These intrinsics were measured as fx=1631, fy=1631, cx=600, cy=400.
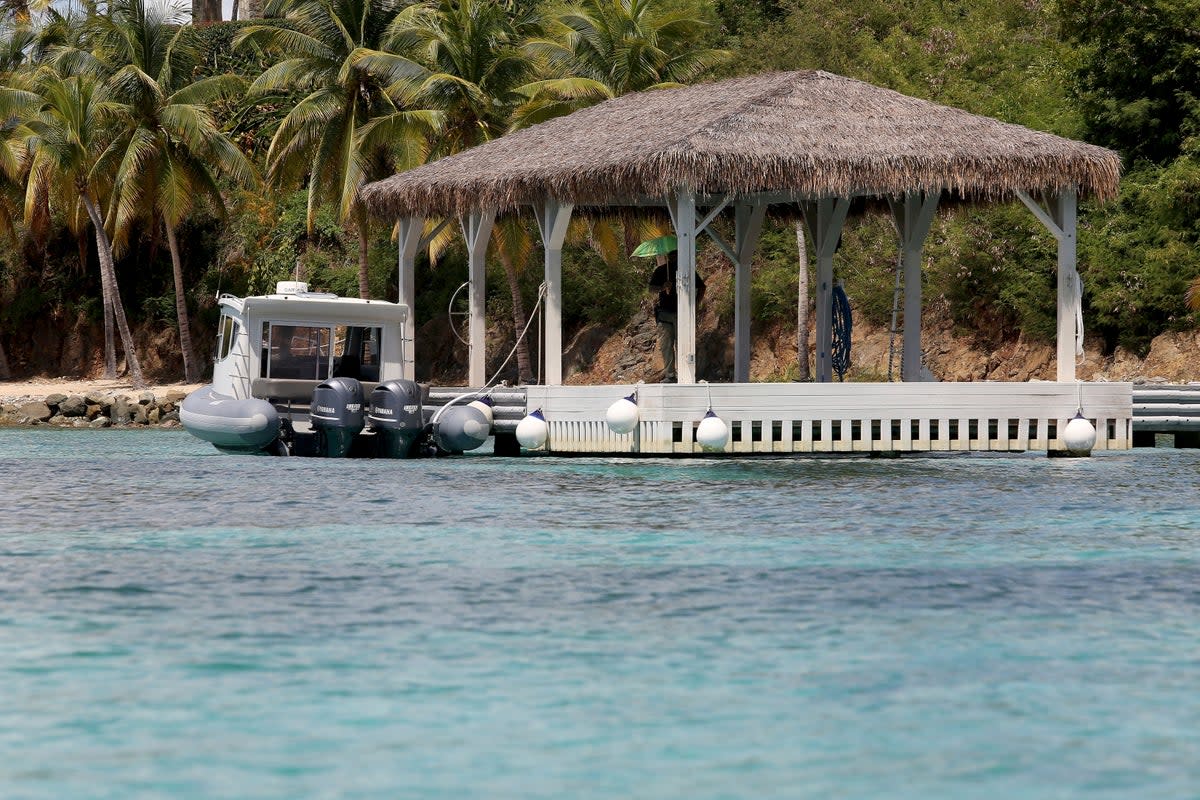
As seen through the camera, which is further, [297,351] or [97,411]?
[97,411]

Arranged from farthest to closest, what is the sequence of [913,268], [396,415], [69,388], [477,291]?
[69,388], [477,291], [913,268], [396,415]

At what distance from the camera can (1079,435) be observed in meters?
19.1

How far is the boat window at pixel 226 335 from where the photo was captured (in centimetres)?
2173

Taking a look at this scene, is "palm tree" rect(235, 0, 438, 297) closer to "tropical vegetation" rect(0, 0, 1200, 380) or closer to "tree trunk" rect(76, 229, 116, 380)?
"tropical vegetation" rect(0, 0, 1200, 380)

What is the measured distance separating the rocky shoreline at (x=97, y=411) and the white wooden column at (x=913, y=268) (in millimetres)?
18948

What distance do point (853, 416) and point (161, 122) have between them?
2431 cm

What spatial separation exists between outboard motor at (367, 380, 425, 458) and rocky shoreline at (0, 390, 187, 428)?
15.8 meters

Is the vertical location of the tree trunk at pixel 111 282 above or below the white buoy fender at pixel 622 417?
above

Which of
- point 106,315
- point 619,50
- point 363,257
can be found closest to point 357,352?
point 619,50

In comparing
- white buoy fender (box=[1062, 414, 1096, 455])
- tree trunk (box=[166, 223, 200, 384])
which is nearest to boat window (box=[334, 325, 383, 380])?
white buoy fender (box=[1062, 414, 1096, 455])

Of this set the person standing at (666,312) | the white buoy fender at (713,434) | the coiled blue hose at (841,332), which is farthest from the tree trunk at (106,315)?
the white buoy fender at (713,434)

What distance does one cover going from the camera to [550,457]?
21.6m

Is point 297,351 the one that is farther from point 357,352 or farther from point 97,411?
point 97,411

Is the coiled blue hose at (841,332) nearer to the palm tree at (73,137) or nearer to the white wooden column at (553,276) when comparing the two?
the white wooden column at (553,276)
